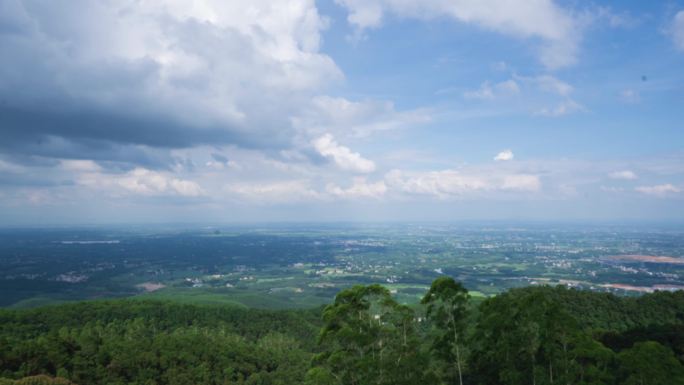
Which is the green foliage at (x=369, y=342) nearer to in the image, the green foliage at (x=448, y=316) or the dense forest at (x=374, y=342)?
the dense forest at (x=374, y=342)

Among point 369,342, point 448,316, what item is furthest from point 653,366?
point 369,342

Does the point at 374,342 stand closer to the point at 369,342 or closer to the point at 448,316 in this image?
the point at 369,342

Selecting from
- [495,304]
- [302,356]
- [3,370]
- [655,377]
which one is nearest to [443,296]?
[495,304]

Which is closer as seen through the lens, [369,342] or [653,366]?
[653,366]

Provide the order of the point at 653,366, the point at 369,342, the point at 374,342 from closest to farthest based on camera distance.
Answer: the point at 653,366, the point at 369,342, the point at 374,342

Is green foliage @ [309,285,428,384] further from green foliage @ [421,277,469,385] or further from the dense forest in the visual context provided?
green foliage @ [421,277,469,385]

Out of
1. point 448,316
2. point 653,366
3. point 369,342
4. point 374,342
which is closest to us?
point 653,366

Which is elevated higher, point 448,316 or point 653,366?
point 448,316

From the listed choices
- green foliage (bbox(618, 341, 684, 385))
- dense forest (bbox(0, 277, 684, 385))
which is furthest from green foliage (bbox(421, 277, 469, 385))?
green foliage (bbox(618, 341, 684, 385))

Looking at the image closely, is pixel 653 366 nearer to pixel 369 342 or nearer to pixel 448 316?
pixel 448 316
